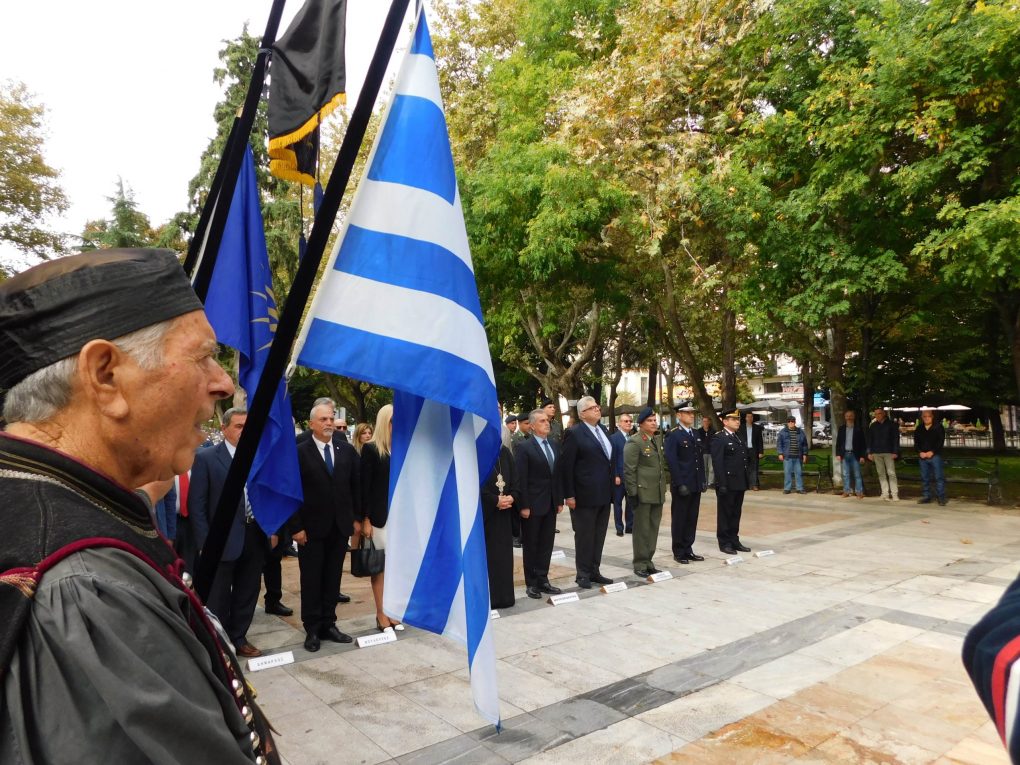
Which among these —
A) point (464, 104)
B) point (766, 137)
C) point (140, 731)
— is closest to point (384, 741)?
point (140, 731)

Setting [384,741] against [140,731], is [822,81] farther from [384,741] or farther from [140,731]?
[140,731]

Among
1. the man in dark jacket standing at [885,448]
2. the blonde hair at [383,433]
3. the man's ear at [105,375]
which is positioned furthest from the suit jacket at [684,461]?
the man's ear at [105,375]

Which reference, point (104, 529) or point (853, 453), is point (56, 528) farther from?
point (853, 453)

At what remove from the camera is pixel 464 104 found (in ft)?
59.3

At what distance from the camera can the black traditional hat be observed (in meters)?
1.04

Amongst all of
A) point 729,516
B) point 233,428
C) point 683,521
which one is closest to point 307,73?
point 233,428

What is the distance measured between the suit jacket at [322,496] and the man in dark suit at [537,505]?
204 cm

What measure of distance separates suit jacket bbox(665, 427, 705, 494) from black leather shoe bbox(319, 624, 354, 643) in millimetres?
4705

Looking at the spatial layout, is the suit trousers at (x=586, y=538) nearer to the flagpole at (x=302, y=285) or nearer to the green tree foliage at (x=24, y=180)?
the flagpole at (x=302, y=285)

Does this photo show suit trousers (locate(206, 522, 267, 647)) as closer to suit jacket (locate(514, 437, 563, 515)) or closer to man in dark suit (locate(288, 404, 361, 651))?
man in dark suit (locate(288, 404, 361, 651))

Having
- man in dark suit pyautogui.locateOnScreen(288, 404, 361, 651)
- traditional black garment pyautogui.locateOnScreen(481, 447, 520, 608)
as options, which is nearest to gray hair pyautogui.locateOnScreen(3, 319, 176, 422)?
man in dark suit pyautogui.locateOnScreen(288, 404, 361, 651)

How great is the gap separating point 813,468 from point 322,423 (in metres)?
18.5

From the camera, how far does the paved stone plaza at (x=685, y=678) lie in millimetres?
3715

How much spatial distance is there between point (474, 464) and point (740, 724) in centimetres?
259
